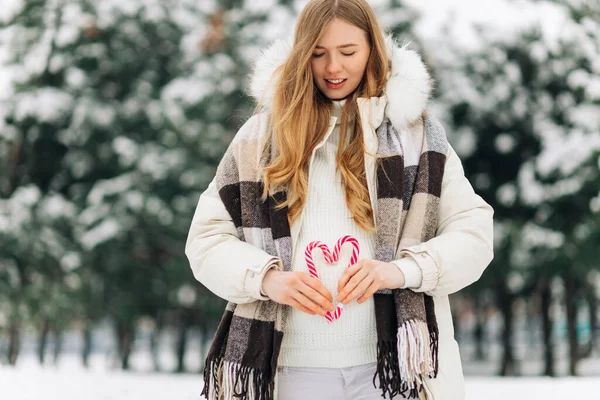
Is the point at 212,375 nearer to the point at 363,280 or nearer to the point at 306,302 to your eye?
the point at 306,302

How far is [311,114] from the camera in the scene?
2029 millimetres

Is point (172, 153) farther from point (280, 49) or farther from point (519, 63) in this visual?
point (280, 49)

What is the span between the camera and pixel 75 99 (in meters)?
15.6

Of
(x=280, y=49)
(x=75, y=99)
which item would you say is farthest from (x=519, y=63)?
(x=280, y=49)

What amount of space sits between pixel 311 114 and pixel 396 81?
239mm

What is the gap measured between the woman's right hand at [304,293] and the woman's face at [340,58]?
1.77 ft

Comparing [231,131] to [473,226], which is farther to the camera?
[231,131]

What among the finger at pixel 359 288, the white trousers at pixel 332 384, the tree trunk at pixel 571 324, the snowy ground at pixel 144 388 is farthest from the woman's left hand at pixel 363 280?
the tree trunk at pixel 571 324

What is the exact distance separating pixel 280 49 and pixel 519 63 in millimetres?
14104

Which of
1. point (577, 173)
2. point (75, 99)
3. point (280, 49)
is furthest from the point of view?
point (75, 99)

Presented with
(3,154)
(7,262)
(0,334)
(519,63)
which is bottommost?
(0,334)

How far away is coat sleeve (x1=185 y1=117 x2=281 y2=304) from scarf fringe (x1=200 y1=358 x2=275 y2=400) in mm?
166

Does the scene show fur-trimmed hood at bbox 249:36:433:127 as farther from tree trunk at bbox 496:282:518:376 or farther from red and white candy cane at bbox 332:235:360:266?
tree trunk at bbox 496:282:518:376

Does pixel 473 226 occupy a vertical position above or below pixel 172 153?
below
